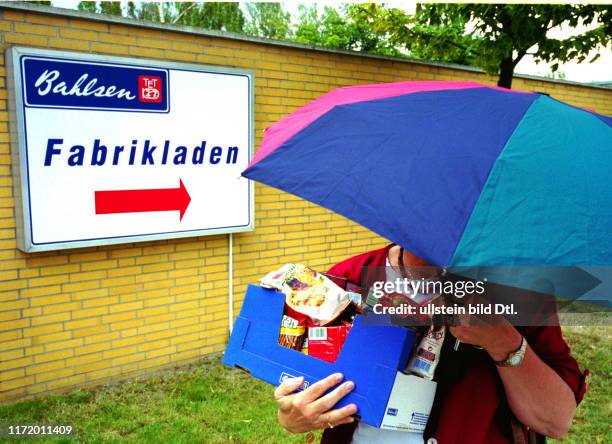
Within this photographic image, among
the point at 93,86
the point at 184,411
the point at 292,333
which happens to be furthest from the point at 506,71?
the point at 292,333

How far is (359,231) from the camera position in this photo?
5.80 m

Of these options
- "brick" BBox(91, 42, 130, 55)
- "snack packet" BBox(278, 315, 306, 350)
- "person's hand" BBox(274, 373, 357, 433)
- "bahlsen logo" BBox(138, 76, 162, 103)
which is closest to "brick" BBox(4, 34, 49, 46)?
"brick" BBox(91, 42, 130, 55)

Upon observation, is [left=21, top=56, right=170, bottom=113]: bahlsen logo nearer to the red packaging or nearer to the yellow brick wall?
the yellow brick wall

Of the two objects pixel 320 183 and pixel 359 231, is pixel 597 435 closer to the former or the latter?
pixel 359 231

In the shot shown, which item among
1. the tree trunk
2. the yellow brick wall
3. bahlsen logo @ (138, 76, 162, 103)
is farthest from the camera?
the tree trunk

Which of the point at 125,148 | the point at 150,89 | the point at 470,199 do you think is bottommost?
the point at 125,148

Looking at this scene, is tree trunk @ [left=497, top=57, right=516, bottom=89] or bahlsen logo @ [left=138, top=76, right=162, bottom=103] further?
tree trunk @ [left=497, top=57, right=516, bottom=89]

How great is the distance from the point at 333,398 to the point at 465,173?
0.66 metres

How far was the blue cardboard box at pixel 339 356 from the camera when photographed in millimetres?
1354

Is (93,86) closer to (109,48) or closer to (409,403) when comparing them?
(109,48)

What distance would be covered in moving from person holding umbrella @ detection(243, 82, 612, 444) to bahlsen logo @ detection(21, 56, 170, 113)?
8.45ft

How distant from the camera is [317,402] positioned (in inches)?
54.4

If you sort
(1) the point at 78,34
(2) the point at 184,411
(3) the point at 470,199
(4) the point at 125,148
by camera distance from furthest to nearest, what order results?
1. (4) the point at 125,148
2. (2) the point at 184,411
3. (1) the point at 78,34
4. (3) the point at 470,199

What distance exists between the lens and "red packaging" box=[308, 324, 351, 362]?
1.46 m
